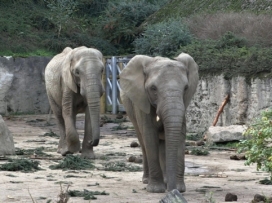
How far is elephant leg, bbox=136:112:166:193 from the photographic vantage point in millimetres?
10922

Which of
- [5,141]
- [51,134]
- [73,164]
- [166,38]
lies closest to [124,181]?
[73,164]

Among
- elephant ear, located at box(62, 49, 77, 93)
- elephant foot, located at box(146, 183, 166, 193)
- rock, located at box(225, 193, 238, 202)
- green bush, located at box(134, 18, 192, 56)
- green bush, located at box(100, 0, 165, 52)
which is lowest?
rock, located at box(225, 193, 238, 202)

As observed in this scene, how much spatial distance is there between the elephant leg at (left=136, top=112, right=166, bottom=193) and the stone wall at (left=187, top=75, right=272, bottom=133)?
298 inches

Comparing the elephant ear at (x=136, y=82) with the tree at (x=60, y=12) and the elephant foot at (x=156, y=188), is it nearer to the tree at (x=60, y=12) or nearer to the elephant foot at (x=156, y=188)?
the elephant foot at (x=156, y=188)

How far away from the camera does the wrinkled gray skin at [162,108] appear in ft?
33.7

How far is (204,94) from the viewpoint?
20.6 meters

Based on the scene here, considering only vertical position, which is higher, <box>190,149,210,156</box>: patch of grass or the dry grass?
the dry grass

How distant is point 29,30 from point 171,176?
21.7m

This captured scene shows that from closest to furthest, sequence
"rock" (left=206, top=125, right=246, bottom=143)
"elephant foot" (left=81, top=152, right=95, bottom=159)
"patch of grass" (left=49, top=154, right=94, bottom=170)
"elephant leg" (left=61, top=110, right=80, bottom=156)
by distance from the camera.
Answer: "patch of grass" (left=49, top=154, right=94, bottom=170) → "elephant foot" (left=81, top=152, right=95, bottom=159) → "elephant leg" (left=61, top=110, right=80, bottom=156) → "rock" (left=206, top=125, right=246, bottom=143)

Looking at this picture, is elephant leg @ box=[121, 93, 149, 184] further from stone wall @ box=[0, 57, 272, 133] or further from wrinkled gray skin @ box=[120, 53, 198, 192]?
stone wall @ box=[0, 57, 272, 133]

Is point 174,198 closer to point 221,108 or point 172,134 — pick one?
point 172,134

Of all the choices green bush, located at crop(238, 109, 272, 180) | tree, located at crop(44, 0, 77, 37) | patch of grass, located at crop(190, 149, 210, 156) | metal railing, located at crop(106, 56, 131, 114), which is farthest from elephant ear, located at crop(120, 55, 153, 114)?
tree, located at crop(44, 0, 77, 37)

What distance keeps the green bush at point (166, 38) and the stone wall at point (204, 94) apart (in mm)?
3678

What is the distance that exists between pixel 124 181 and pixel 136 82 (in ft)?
5.59
